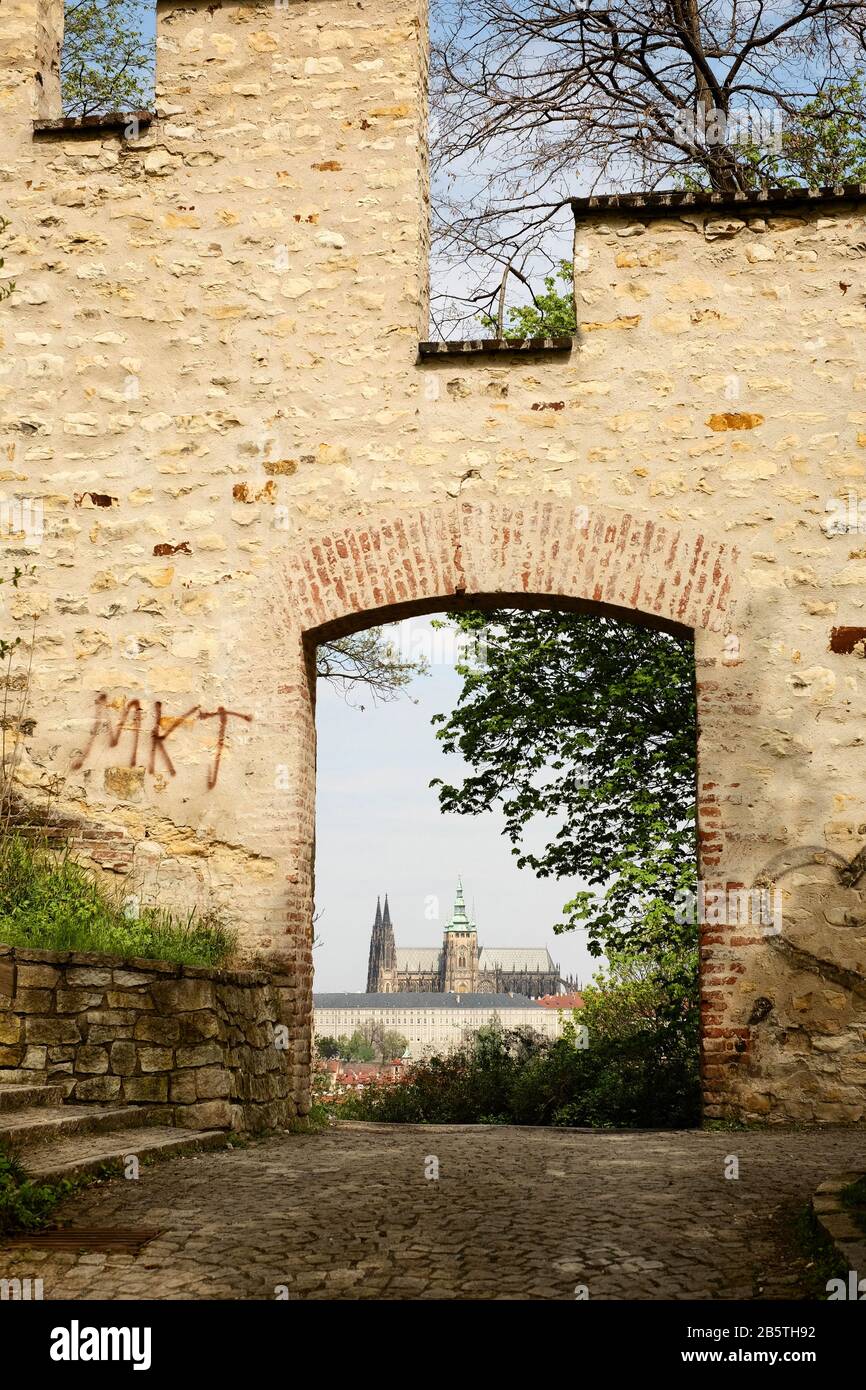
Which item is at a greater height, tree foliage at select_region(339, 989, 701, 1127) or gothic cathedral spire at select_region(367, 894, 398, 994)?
tree foliage at select_region(339, 989, 701, 1127)

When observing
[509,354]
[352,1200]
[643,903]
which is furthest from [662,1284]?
[643,903]

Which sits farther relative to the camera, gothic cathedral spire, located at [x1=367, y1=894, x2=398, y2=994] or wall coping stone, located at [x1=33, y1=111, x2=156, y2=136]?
gothic cathedral spire, located at [x1=367, y1=894, x2=398, y2=994]


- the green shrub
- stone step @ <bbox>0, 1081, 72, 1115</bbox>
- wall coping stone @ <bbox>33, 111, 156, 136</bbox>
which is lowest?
the green shrub

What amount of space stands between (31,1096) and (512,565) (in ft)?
11.9

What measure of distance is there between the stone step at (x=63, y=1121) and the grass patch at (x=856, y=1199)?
2.81 metres

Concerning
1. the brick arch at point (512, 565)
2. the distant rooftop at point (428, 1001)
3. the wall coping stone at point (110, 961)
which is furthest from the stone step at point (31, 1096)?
the distant rooftop at point (428, 1001)

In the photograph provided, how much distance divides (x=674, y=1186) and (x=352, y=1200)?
3.94 ft

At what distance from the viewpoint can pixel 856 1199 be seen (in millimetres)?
3967

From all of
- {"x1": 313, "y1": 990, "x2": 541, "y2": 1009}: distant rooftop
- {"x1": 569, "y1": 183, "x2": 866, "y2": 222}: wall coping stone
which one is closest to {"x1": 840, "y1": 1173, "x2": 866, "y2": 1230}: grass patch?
{"x1": 569, "y1": 183, "x2": 866, "y2": 222}: wall coping stone

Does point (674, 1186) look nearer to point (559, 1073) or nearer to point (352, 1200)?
point (352, 1200)

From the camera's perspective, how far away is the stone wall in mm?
5832

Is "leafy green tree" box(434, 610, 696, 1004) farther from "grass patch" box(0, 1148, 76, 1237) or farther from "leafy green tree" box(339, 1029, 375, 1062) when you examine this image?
"leafy green tree" box(339, 1029, 375, 1062)

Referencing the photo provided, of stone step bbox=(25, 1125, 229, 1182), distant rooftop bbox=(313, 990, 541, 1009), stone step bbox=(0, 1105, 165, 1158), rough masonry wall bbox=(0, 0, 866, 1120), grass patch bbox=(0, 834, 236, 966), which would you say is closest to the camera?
stone step bbox=(25, 1125, 229, 1182)

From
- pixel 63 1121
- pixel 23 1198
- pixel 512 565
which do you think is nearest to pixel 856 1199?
pixel 23 1198
